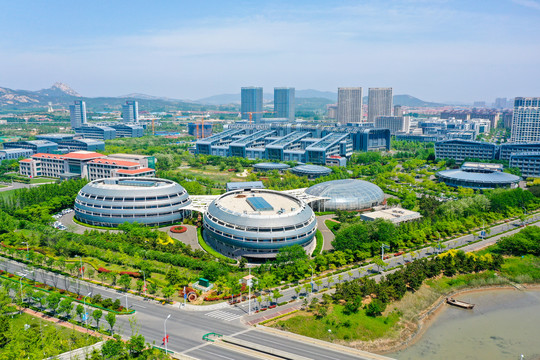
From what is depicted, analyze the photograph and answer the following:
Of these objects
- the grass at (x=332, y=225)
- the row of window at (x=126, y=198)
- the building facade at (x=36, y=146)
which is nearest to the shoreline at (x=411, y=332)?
the grass at (x=332, y=225)

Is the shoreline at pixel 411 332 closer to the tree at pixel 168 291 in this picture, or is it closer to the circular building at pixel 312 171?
the tree at pixel 168 291

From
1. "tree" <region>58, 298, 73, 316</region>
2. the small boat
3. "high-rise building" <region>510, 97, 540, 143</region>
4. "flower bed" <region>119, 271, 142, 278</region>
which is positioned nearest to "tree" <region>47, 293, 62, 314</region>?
"tree" <region>58, 298, 73, 316</region>

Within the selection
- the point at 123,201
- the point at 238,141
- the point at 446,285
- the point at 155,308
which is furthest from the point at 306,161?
the point at 155,308

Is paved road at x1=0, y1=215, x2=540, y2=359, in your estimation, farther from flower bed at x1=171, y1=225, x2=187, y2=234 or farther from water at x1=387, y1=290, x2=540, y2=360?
flower bed at x1=171, y1=225, x2=187, y2=234

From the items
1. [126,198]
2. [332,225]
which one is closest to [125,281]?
[126,198]

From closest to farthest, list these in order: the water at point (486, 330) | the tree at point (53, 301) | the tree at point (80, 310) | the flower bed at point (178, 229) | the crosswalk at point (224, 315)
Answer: the water at point (486, 330) < the tree at point (80, 310) < the tree at point (53, 301) < the crosswalk at point (224, 315) < the flower bed at point (178, 229)

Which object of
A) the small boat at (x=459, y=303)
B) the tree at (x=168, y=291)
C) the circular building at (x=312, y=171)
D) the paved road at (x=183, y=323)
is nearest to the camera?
the paved road at (x=183, y=323)

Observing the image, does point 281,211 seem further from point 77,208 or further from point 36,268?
point 77,208

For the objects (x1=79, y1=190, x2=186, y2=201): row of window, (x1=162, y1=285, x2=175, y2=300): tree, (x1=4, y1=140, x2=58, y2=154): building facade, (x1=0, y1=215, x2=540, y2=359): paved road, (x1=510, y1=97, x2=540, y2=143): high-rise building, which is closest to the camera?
(x1=0, y1=215, x2=540, y2=359): paved road
